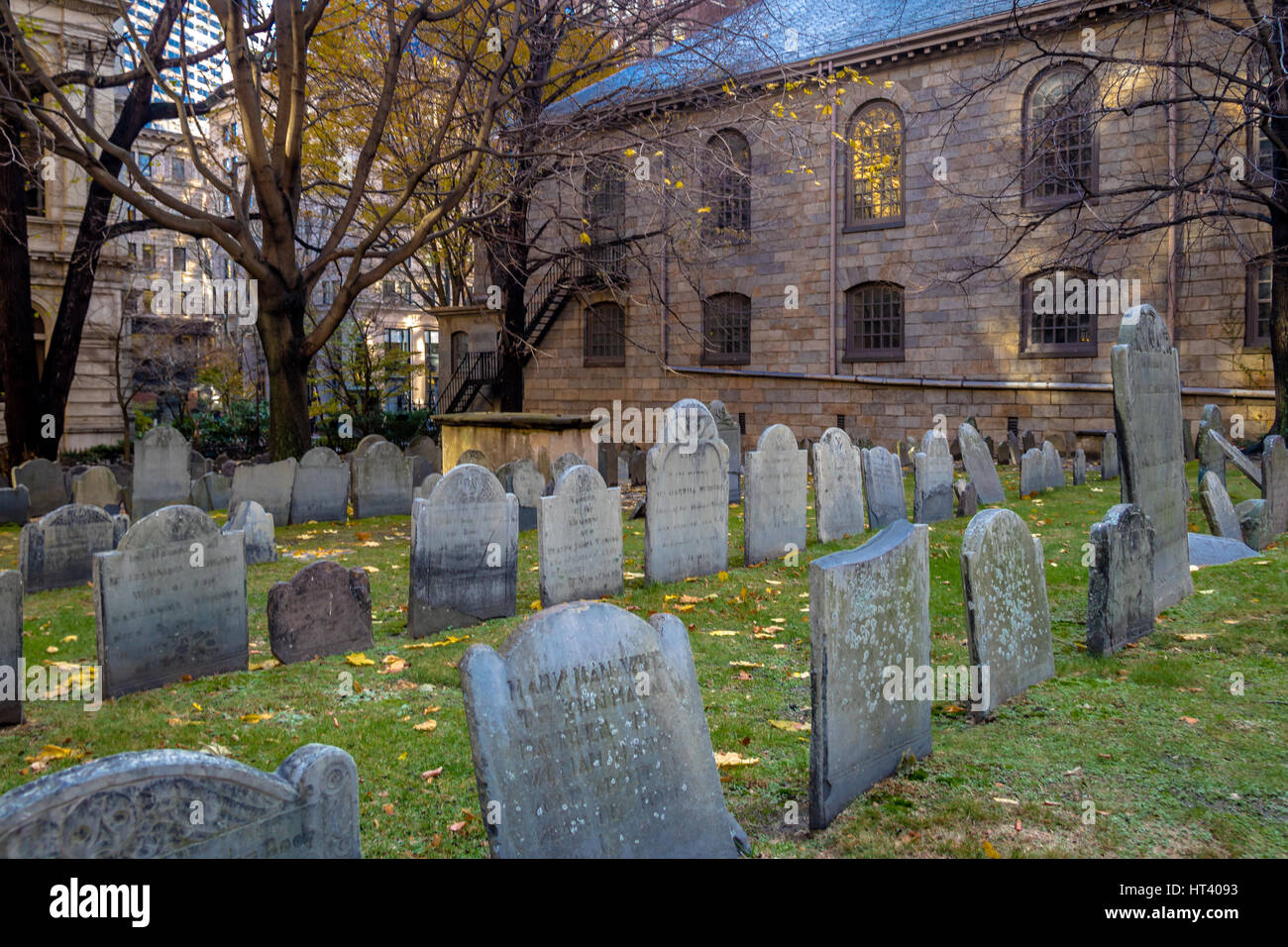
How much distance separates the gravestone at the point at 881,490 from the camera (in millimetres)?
12117

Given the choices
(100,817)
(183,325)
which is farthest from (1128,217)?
(183,325)

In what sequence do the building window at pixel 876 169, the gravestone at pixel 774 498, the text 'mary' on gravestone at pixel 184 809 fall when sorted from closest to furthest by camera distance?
the text 'mary' on gravestone at pixel 184 809 → the gravestone at pixel 774 498 → the building window at pixel 876 169

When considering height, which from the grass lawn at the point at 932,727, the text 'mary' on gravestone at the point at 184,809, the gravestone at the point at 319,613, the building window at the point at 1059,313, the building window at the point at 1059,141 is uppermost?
the building window at the point at 1059,141

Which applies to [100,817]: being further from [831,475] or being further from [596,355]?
[596,355]

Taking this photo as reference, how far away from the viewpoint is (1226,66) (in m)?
19.5

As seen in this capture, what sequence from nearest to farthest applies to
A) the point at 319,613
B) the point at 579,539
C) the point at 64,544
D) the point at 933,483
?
the point at 319,613 < the point at 579,539 < the point at 64,544 < the point at 933,483

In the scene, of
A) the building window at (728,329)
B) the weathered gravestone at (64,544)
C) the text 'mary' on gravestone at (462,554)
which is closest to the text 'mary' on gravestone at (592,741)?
the text 'mary' on gravestone at (462,554)

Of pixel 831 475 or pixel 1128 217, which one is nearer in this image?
pixel 831 475

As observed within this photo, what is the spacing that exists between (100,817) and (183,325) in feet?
119

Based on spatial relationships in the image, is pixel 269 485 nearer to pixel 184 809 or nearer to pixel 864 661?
pixel 864 661

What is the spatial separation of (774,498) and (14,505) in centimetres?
1082

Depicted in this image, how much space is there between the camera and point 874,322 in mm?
24062

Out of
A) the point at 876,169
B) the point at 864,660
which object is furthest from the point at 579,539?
the point at 876,169

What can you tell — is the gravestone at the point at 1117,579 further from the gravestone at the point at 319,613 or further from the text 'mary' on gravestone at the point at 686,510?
the gravestone at the point at 319,613
